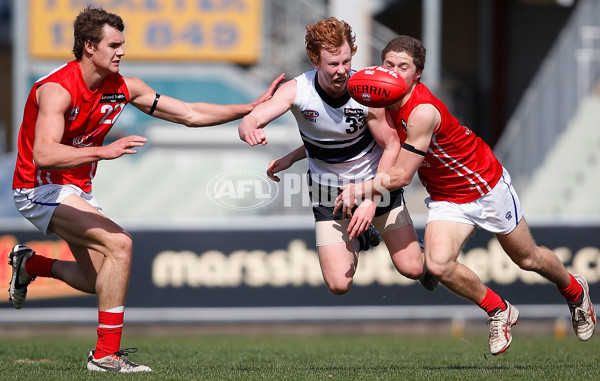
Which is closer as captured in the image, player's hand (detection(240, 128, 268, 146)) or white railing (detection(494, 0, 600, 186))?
player's hand (detection(240, 128, 268, 146))

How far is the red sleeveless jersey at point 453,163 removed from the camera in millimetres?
7191

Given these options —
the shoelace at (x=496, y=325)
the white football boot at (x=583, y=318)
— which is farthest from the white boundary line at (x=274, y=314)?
the shoelace at (x=496, y=325)

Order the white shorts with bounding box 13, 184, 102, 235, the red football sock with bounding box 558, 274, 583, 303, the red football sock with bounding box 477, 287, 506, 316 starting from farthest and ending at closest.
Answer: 1. the red football sock with bounding box 558, 274, 583, 303
2. the red football sock with bounding box 477, 287, 506, 316
3. the white shorts with bounding box 13, 184, 102, 235

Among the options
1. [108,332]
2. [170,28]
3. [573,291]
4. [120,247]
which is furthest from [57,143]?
[170,28]

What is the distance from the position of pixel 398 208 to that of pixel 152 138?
11.7 meters

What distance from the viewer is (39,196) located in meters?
7.02

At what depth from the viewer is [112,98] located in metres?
7.19

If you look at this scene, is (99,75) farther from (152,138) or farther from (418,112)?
(152,138)

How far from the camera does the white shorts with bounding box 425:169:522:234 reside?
738 centimetres

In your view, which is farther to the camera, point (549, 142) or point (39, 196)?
point (549, 142)

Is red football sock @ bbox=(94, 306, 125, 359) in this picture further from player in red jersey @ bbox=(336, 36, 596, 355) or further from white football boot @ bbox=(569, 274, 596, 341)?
white football boot @ bbox=(569, 274, 596, 341)

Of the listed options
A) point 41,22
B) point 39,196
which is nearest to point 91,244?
point 39,196

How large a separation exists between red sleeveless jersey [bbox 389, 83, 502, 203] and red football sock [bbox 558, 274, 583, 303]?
1.08 meters

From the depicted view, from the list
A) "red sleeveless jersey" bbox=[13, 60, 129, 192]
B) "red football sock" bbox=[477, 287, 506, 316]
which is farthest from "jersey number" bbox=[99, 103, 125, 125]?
"red football sock" bbox=[477, 287, 506, 316]
